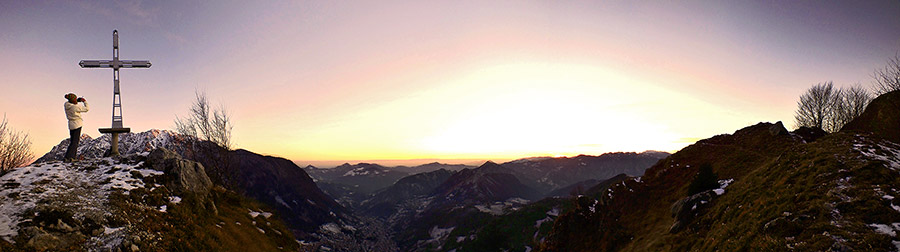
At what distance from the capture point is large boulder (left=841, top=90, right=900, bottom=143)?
3816 cm

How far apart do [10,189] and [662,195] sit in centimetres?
6316

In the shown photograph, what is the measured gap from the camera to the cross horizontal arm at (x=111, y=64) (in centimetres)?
2250

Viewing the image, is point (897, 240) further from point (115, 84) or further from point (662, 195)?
point (115, 84)

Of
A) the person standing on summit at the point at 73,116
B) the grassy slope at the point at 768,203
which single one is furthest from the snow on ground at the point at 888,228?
the person standing on summit at the point at 73,116

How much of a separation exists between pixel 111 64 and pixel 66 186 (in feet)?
35.2

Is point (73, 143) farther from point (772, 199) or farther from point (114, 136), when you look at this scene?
point (772, 199)

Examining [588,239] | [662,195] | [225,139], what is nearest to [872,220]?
[662,195]

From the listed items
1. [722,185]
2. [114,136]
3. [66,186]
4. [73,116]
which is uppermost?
[73,116]

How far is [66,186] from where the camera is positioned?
1755 cm

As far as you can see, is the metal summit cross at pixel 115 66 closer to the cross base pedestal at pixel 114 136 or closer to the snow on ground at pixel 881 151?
the cross base pedestal at pixel 114 136

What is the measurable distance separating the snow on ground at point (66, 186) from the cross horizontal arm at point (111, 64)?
7.31m

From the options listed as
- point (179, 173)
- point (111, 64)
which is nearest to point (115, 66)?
point (111, 64)

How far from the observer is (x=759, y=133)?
49875 mm

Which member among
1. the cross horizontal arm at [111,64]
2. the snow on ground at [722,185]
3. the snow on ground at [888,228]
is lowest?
the snow on ground at [722,185]
